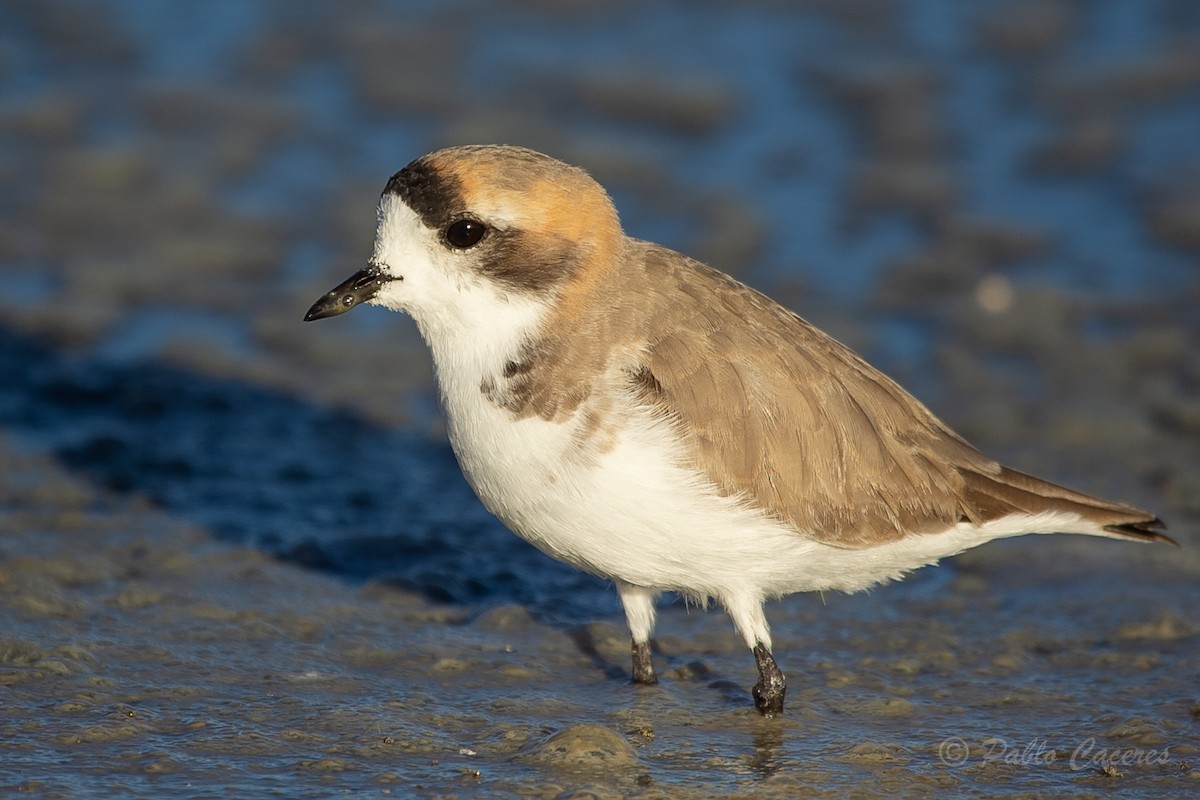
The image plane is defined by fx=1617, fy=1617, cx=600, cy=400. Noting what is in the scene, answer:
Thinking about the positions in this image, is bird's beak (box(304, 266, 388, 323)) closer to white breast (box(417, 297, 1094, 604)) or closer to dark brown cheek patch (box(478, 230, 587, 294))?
white breast (box(417, 297, 1094, 604))

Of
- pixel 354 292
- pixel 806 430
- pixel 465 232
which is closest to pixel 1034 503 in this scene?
pixel 806 430

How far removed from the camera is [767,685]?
704 cm

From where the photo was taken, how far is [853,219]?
40.4 ft

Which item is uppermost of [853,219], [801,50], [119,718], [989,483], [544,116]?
[801,50]

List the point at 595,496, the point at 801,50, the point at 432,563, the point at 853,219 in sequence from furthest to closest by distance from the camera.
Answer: the point at 801,50 → the point at 853,219 → the point at 432,563 → the point at 595,496

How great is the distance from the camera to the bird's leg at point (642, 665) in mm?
7344

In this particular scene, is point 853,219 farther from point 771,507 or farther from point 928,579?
point 771,507

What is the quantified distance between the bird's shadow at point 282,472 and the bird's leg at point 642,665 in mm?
795

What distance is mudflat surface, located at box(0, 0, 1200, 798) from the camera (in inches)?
268

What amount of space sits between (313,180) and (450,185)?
6427 millimetres

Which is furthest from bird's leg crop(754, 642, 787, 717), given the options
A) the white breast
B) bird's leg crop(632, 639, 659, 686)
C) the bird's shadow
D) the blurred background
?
the blurred background

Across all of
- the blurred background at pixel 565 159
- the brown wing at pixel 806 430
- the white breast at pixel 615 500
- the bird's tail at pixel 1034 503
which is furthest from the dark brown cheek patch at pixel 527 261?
the blurred background at pixel 565 159

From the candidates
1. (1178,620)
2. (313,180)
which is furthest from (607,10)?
(1178,620)

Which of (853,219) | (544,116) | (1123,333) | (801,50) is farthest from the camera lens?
(801,50)
